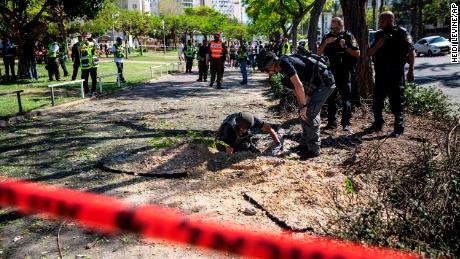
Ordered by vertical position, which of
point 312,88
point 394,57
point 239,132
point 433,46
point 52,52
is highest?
point 52,52

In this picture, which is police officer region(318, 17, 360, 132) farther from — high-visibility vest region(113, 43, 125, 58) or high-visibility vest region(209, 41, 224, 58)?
high-visibility vest region(113, 43, 125, 58)

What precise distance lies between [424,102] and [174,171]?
17.8 feet

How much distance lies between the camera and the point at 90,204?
1366 mm

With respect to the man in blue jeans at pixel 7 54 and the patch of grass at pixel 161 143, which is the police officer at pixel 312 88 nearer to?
the patch of grass at pixel 161 143

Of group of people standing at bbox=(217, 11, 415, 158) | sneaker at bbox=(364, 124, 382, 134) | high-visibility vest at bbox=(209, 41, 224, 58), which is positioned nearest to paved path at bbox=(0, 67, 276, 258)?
group of people standing at bbox=(217, 11, 415, 158)

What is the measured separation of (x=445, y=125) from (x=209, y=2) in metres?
191

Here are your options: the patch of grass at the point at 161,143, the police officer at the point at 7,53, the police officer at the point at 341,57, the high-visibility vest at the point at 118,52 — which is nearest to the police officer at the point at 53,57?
the police officer at the point at 7,53

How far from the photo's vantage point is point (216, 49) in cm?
1434

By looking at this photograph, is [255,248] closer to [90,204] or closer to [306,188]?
[90,204]

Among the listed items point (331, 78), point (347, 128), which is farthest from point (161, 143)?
point (347, 128)

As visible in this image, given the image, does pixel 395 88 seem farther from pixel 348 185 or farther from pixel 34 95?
pixel 34 95

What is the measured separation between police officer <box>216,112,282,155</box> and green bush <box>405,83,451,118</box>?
356 cm

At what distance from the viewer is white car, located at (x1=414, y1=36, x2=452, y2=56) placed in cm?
2915

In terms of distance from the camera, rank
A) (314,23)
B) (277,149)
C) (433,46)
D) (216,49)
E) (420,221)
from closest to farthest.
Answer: (420,221) < (277,149) < (216,49) < (314,23) < (433,46)
